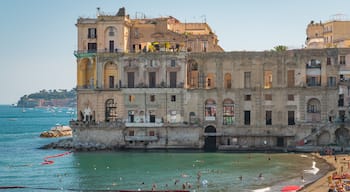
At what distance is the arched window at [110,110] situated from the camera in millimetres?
82250

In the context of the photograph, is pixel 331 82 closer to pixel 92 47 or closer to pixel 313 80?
pixel 313 80

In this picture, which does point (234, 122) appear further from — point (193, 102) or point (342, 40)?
point (342, 40)

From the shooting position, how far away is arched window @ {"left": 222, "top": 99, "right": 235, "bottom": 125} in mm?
78625

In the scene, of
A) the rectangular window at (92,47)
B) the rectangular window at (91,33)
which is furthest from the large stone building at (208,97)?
the rectangular window at (91,33)

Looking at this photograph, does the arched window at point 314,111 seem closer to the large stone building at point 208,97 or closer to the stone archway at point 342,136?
the large stone building at point 208,97

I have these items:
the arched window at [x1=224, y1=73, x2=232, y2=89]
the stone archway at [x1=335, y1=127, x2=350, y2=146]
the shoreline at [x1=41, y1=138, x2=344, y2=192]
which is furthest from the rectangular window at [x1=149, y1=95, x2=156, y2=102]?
the stone archway at [x1=335, y1=127, x2=350, y2=146]

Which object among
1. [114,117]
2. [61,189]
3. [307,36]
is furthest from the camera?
[307,36]

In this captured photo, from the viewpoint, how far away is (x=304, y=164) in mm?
64750

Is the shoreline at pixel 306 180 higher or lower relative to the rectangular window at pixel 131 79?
lower

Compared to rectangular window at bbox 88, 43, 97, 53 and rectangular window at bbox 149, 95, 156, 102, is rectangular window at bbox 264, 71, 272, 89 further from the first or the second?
rectangular window at bbox 88, 43, 97, 53

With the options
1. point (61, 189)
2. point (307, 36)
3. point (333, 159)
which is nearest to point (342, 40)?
point (307, 36)

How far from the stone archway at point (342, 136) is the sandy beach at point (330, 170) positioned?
5.62 meters

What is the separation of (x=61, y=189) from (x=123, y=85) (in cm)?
2932

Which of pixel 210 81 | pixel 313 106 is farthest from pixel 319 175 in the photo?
pixel 210 81
